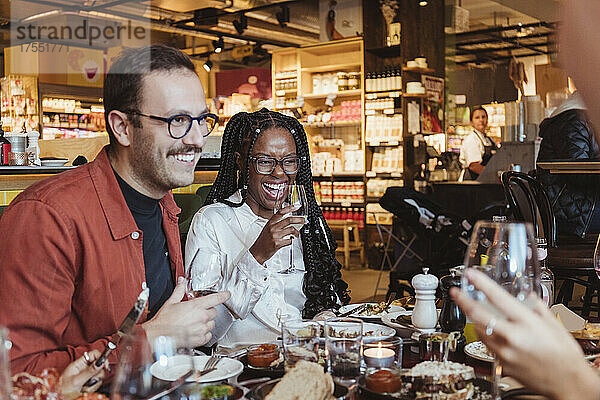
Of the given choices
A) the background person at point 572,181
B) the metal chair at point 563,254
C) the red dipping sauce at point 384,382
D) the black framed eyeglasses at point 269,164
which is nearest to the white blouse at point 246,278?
the black framed eyeglasses at point 269,164

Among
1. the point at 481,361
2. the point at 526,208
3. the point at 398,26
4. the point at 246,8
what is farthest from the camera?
the point at 246,8

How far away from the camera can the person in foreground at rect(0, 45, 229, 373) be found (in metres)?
1.53

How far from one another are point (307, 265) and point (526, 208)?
351 cm

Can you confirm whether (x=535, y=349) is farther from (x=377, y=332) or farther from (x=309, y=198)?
(x=309, y=198)

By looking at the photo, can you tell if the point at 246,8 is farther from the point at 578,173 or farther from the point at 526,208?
the point at 578,173

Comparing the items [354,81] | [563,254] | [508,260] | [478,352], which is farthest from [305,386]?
[354,81]

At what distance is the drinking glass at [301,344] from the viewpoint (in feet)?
4.94

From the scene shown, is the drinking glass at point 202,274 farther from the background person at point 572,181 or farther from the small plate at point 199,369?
the background person at point 572,181

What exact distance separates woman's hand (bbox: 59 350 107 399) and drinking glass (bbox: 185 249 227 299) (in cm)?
43

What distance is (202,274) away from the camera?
1666 millimetres

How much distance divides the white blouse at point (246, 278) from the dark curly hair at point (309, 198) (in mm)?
45

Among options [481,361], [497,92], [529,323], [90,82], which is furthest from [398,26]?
[529,323]

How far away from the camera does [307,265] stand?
2.71 metres

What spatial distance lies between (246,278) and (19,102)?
10.3 m
